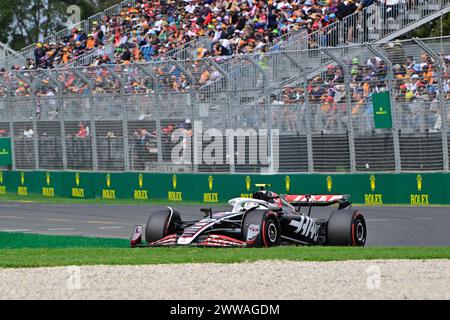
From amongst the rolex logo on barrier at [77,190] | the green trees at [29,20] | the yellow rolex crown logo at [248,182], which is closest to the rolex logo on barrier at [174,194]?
the yellow rolex crown logo at [248,182]

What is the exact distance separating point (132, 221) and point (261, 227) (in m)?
7.40

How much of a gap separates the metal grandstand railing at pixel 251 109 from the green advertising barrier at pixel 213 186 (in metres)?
0.22

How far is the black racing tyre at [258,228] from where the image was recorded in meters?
15.3

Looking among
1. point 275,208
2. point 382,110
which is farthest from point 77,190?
point 275,208

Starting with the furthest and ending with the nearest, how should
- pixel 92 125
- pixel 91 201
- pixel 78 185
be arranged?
1. pixel 78 185
2. pixel 92 125
3. pixel 91 201

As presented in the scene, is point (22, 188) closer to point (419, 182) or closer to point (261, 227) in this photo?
point (419, 182)

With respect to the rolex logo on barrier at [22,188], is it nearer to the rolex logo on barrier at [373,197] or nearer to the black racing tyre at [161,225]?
the rolex logo on barrier at [373,197]

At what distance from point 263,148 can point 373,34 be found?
576cm

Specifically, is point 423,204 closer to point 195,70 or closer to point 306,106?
point 306,106

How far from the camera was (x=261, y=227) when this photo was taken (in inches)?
604

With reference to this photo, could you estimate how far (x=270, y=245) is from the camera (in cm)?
1553

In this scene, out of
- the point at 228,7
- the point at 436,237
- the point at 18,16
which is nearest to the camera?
the point at 436,237

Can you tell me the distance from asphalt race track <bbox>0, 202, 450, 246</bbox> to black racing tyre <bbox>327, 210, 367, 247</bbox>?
3.36 ft
